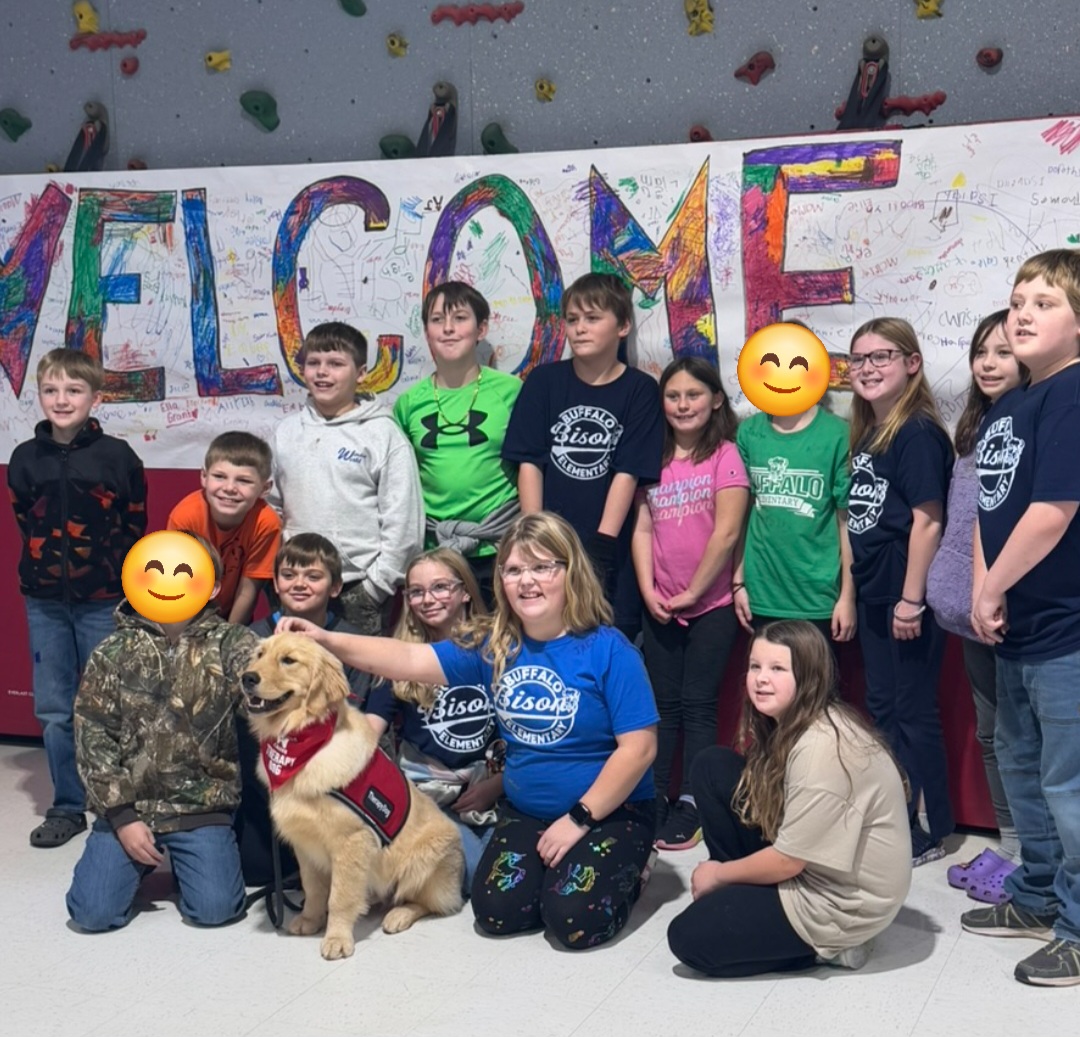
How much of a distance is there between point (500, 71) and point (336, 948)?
2.59 m

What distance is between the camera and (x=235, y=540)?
3.88 meters

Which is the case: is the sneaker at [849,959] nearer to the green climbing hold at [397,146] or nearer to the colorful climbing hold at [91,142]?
the green climbing hold at [397,146]

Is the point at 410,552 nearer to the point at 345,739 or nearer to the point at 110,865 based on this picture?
the point at 345,739

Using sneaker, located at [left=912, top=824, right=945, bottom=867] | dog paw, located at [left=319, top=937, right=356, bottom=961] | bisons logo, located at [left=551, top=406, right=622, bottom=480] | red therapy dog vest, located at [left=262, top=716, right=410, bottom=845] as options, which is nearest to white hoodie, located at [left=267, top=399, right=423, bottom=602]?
bisons logo, located at [left=551, top=406, right=622, bottom=480]

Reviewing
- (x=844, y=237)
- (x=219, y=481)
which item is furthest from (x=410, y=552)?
(x=844, y=237)

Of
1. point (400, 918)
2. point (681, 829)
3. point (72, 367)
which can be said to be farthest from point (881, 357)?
point (72, 367)

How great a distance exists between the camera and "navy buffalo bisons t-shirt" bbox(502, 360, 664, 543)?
12.9 feet

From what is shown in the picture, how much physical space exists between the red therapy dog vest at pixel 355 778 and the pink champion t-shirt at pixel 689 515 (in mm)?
1065

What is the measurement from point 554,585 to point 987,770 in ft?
4.17

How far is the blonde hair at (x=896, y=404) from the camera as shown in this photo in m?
3.67

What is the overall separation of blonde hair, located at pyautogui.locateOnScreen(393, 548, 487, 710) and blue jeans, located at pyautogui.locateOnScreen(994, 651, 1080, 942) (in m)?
1.22

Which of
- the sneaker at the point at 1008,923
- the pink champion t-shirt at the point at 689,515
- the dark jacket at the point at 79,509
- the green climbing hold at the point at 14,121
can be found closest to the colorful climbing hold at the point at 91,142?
the green climbing hold at the point at 14,121

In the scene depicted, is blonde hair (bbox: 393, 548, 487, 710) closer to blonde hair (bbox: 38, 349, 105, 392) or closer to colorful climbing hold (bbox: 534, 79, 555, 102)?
blonde hair (bbox: 38, 349, 105, 392)
